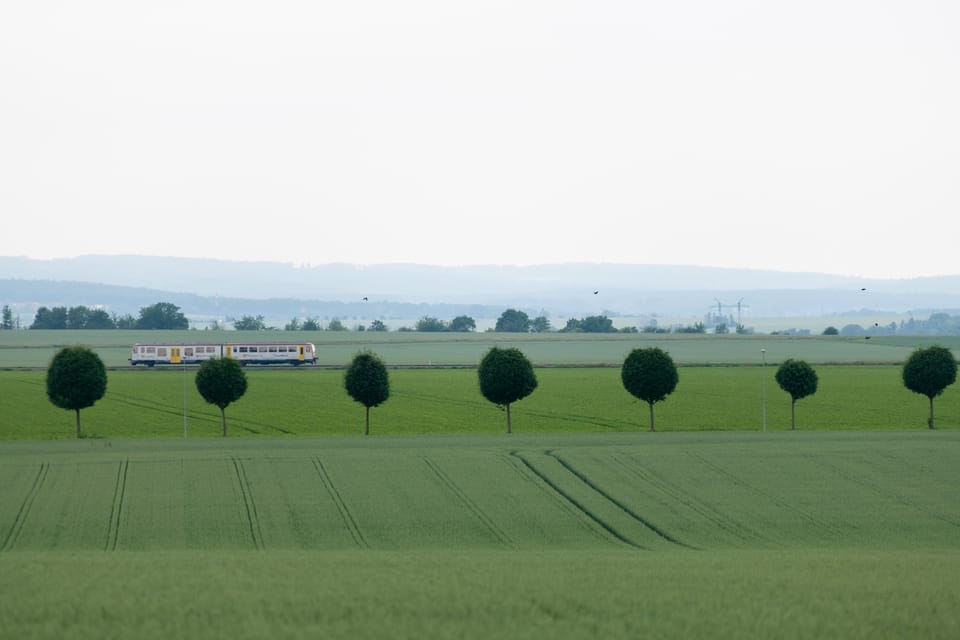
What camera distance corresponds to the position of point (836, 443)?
52.7 m

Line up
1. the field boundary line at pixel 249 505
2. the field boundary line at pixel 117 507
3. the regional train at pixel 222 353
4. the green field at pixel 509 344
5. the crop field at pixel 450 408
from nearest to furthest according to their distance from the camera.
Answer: the field boundary line at pixel 117 507 → the field boundary line at pixel 249 505 → the crop field at pixel 450 408 → the regional train at pixel 222 353 → the green field at pixel 509 344

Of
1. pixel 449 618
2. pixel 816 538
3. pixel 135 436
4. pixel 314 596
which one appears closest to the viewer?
pixel 449 618

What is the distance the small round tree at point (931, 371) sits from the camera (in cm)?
6988

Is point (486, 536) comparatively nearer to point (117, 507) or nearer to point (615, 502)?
point (615, 502)

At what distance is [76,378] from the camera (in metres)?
64.6

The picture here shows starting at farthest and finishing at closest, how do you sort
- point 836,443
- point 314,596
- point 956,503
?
point 836,443 < point 956,503 < point 314,596

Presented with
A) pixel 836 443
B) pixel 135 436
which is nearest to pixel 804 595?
pixel 836 443

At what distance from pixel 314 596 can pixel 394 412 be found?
5736 centimetres

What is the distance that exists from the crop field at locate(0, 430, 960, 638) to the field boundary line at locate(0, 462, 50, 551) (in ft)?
0.36

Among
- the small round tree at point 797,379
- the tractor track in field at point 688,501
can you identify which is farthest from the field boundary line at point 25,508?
the small round tree at point 797,379

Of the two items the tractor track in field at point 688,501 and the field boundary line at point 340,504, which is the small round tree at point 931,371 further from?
the field boundary line at point 340,504

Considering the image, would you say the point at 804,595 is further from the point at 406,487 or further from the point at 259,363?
the point at 259,363

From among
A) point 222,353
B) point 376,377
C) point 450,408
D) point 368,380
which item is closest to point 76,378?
point 368,380

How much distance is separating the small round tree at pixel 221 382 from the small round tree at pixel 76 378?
16.5 feet
